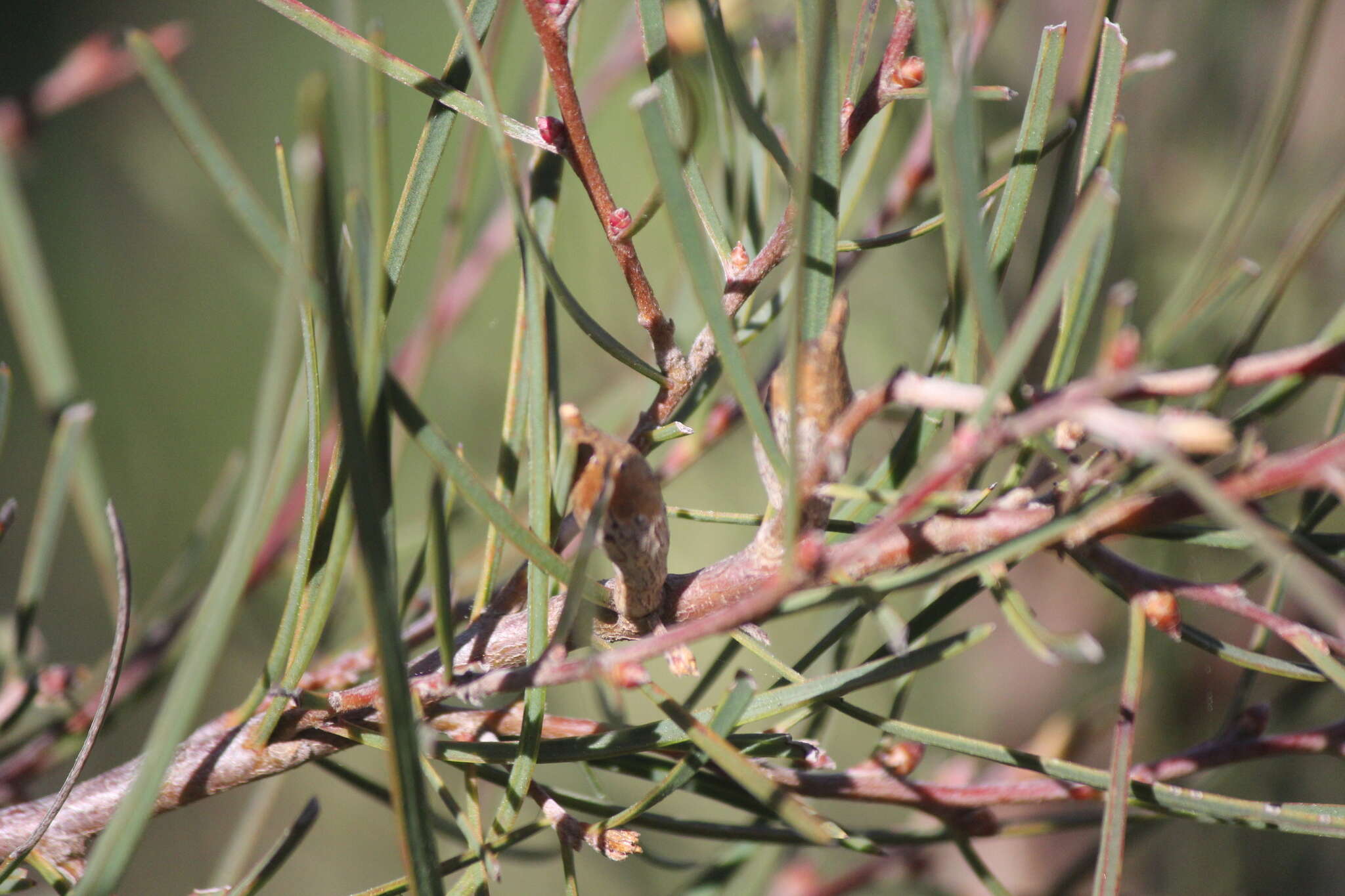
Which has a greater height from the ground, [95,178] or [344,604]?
[95,178]

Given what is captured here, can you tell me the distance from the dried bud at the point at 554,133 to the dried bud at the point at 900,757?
0.57ft

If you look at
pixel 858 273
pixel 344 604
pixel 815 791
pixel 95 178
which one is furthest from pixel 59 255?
pixel 815 791

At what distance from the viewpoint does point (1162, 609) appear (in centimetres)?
17

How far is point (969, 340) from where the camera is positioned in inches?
6.3

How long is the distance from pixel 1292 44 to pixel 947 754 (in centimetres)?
46

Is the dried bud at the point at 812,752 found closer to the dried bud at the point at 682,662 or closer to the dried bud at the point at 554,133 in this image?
the dried bud at the point at 682,662

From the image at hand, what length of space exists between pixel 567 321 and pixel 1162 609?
0.48m

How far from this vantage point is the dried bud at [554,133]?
179 mm

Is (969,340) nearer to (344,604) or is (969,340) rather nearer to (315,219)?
(315,219)

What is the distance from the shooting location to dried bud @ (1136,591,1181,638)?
17cm

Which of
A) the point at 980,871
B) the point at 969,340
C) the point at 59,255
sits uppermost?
the point at 59,255

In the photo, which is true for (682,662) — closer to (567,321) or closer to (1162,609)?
(1162,609)

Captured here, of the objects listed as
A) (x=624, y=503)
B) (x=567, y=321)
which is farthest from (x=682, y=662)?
(x=567, y=321)

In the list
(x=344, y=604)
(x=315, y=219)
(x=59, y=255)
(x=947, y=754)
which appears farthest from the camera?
(x=59, y=255)
